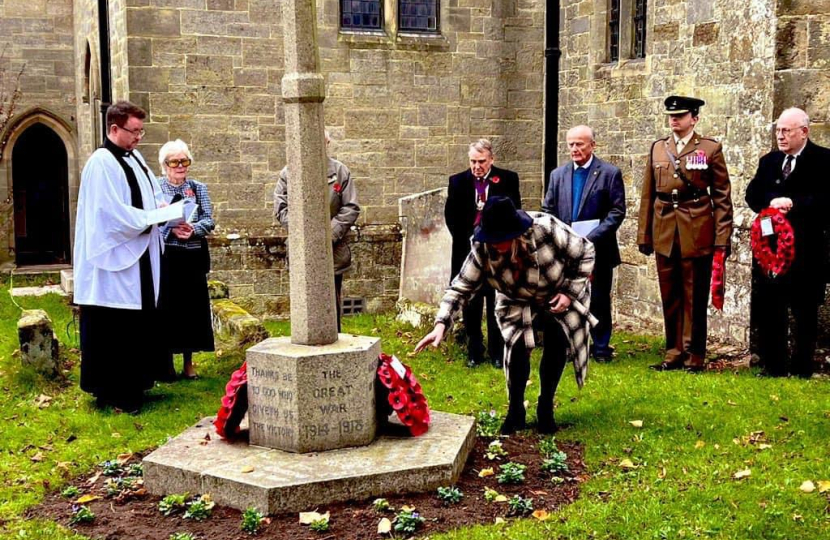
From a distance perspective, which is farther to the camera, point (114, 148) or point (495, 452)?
point (114, 148)

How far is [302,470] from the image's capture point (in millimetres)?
5613

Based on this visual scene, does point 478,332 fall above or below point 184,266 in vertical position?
below

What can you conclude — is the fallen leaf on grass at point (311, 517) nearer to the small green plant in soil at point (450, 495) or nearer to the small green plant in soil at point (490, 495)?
the small green plant in soil at point (450, 495)

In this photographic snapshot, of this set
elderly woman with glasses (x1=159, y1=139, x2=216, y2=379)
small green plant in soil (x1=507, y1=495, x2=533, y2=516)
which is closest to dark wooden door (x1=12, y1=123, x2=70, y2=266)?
elderly woman with glasses (x1=159, y1=139, x2=216, y2=379)

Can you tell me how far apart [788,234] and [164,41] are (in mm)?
8427

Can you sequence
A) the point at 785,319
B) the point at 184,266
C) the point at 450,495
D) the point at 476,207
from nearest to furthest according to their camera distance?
1. the point at 450,495
2. the point at 785,319
3. the point at 184,266
4. the point at 476,207

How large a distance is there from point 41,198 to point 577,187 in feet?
50.5

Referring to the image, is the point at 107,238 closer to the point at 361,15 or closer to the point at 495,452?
the point at 495,452

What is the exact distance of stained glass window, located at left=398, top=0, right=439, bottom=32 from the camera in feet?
46.8

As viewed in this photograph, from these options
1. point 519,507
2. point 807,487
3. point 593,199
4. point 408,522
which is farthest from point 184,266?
point 807,487

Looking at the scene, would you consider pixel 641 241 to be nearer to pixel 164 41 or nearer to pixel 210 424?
pixel 210 424

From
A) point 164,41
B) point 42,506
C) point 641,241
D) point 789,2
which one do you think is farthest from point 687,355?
point 164,41

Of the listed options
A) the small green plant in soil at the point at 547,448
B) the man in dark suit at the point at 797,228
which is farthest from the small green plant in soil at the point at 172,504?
the man in dark suit at the point at 797,228

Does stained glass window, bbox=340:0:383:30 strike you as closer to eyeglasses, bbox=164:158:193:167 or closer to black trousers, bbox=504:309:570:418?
eyeglasses, bbox=164:158:193:167
